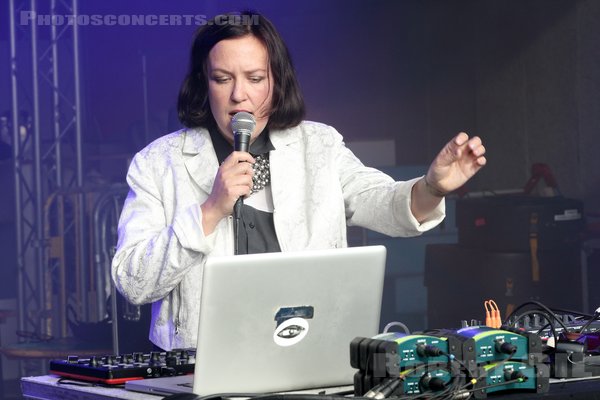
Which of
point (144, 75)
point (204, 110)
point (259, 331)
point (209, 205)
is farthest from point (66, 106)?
point (259, 331)

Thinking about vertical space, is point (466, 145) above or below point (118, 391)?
above

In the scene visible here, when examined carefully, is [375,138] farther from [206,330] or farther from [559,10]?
[206,330]

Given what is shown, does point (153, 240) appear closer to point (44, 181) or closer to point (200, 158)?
point (200, 158)

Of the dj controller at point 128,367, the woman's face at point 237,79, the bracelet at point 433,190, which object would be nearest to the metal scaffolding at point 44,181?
the woman's face at point 237,79

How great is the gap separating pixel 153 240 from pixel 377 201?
55 cm

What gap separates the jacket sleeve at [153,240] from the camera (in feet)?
7.25

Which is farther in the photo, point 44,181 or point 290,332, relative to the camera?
point 44,181

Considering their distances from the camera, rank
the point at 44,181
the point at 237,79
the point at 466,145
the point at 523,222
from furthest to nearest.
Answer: the point at 44,181, the point at 523,222, the point at 237,79, the point at 466,145

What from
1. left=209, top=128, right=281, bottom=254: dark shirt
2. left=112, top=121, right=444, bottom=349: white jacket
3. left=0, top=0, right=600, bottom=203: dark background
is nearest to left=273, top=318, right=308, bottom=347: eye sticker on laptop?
left=112, top=121, right=444, bottom=349: white jacket

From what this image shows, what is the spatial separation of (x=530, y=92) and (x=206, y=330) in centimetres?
494

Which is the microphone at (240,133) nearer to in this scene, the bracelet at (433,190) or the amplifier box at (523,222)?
the bracelet at (433,190)

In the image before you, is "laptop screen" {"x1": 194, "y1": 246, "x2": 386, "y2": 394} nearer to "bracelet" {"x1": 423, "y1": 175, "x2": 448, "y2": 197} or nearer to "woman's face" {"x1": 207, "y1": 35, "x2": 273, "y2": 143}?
"bracelet" {"x1": 423, "y1": 175, "x2": 448, "y2": 197}

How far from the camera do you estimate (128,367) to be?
1.94m

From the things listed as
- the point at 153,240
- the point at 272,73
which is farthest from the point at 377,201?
the point at 153,240
